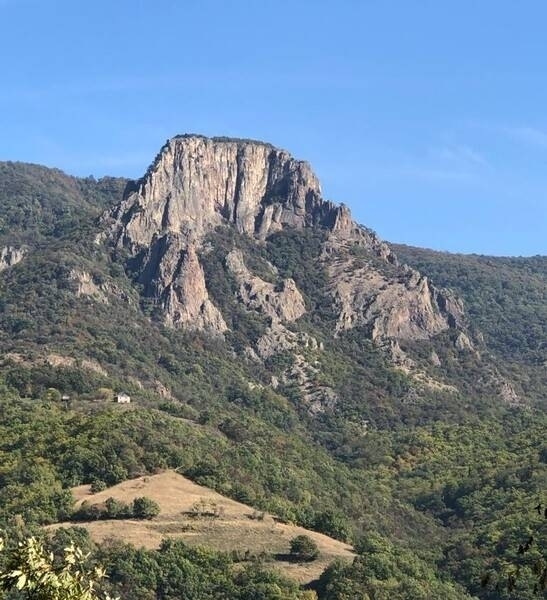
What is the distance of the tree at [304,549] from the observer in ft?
332

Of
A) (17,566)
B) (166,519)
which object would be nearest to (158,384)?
(166,519)

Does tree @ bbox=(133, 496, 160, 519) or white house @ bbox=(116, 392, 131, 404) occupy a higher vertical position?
white house @ bbox=(116, 392, 131, 404)

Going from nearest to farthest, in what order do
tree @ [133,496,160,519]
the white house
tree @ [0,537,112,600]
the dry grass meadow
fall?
1. tree @ [0,537,112,600]
2. the dry grass meadow
3. tree @ [133,496,160,519]
4. the white house

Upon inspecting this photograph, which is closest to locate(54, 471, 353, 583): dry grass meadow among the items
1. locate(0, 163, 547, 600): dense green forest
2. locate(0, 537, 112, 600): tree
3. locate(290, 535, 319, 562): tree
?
locate(290, 535, 319, 562): tree

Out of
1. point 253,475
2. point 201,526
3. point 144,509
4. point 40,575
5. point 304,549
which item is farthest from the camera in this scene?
point 253,475

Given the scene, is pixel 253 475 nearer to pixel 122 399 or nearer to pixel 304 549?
pixel 122 399

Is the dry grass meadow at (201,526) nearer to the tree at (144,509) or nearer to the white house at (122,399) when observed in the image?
the tree at (144,509)

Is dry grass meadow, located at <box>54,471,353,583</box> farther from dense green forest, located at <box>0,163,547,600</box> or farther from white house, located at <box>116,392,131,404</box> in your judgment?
white house, located at <box>116,392,131,404</box>

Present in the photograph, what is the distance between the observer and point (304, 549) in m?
101

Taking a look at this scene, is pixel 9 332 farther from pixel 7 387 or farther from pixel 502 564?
pixel 502 564

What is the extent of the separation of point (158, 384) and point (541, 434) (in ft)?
207

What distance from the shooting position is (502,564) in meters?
108

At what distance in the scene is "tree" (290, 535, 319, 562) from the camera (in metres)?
101

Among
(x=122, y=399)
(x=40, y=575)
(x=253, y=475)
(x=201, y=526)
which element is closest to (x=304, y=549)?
(x=201, y=526)
